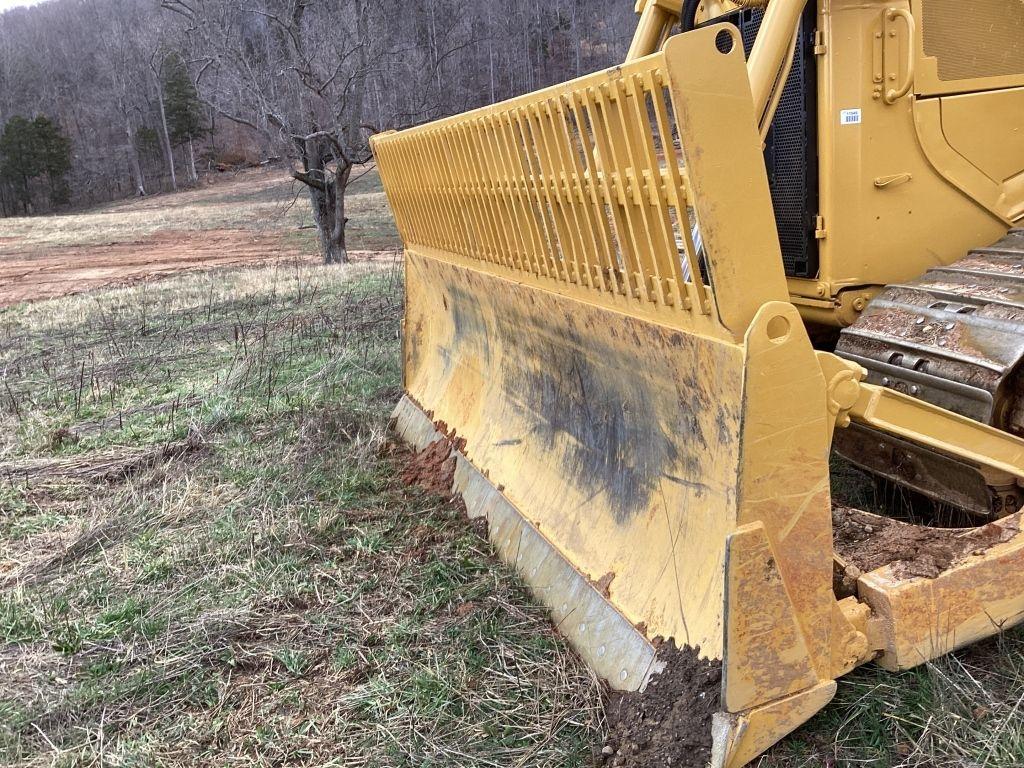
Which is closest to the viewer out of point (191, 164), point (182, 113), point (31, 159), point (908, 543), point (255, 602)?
point (908, 543)

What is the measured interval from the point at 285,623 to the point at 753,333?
7.55 ft

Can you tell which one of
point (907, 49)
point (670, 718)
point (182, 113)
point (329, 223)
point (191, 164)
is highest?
point (182, 113)

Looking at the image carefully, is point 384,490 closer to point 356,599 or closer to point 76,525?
point 356,599

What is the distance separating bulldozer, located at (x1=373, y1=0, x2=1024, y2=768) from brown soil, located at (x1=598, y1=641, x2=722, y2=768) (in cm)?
6

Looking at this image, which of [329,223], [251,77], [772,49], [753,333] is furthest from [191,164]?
[753,333]

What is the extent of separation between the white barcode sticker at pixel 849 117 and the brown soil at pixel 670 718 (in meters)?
2.14

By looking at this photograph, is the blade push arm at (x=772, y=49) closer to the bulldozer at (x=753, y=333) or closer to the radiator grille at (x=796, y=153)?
the bulldozer at (x=753, y=333)

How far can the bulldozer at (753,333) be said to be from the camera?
2242 mm

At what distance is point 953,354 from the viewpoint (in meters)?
3.01

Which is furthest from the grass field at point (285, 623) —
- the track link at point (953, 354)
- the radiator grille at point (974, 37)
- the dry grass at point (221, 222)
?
the dry grass at point (221, 222)

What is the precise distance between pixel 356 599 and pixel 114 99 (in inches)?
3083

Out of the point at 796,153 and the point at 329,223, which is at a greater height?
the point at 796,153

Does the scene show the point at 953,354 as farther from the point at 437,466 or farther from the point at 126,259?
the point at 126,259

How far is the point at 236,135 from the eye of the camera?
6900 cm
